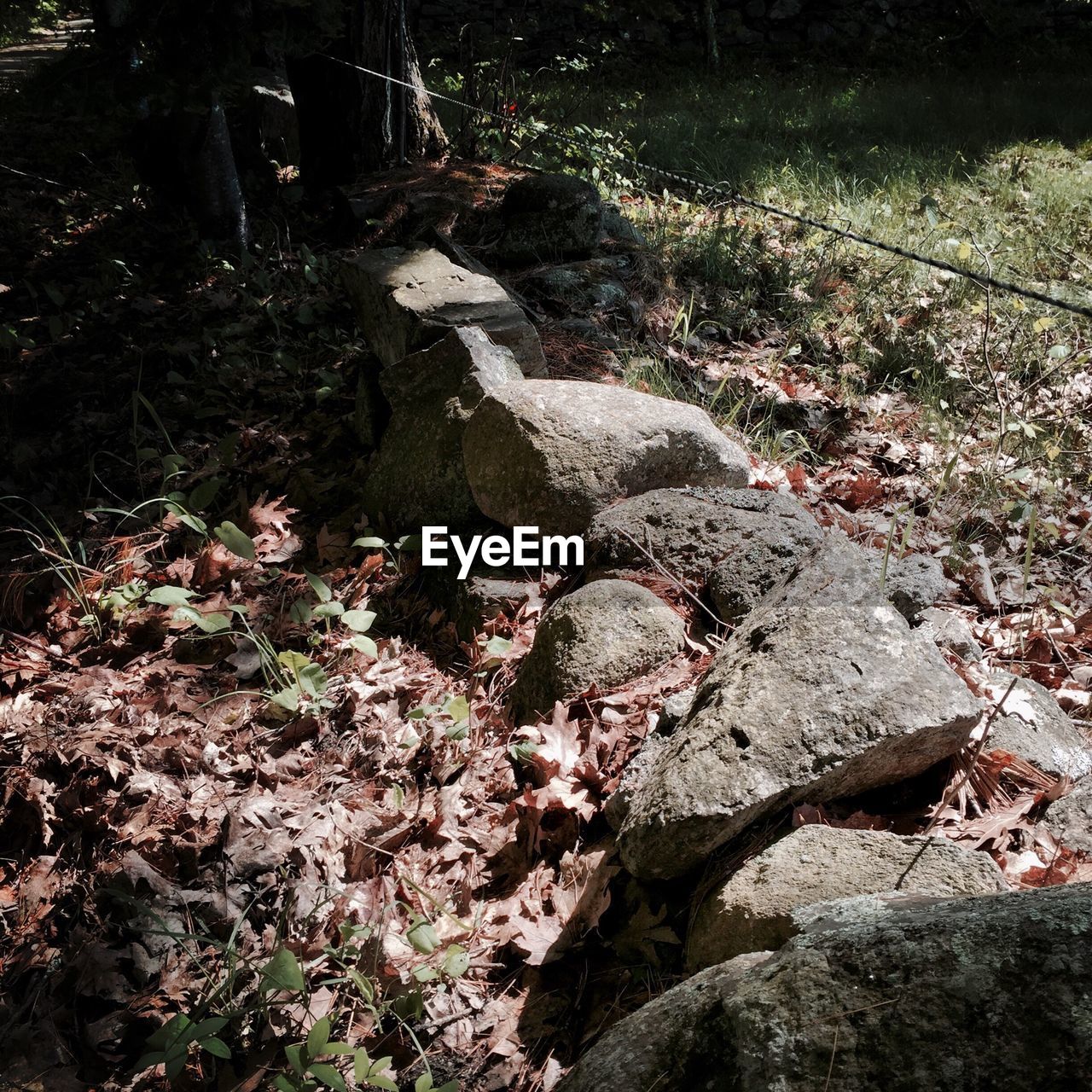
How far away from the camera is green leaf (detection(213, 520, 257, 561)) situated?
3.30m

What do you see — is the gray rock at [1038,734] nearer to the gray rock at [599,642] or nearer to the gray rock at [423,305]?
the gray rock at [599,642]

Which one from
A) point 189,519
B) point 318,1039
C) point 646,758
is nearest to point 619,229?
point 189,519

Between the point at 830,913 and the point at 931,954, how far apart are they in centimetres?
33

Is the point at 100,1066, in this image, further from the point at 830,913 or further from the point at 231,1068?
the point at 830,913

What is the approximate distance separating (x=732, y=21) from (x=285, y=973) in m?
15.1

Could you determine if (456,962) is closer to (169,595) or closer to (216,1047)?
(216,1047)

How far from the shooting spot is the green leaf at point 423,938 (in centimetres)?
212

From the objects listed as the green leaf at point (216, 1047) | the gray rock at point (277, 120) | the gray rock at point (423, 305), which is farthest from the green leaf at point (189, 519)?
the gray rock at point (277, 120)

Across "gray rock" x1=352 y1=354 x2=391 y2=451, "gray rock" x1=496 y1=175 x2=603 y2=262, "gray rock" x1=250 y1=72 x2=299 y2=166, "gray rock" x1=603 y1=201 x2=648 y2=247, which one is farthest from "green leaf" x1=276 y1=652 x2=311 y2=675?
"gray rock" x1=250 y1=72 x2=299 y2=166

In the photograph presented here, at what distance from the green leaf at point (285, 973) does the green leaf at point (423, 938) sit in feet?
0.89

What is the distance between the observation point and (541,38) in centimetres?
1358

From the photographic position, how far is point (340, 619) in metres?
3.38

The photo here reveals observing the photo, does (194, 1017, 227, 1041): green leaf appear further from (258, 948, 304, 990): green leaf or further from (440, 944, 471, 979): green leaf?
(440, 944, 471, 979): green leaf

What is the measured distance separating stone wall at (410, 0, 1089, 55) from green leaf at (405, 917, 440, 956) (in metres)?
14.0
